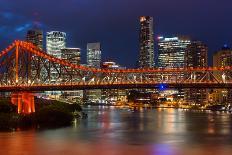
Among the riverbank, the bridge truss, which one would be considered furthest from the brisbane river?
the bridge truss

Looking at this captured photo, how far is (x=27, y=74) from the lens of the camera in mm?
84625

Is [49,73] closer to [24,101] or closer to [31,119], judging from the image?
[24,101]

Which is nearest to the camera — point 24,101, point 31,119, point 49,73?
point 31,119

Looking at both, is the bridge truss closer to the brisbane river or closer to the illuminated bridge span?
the illuminated bridge span

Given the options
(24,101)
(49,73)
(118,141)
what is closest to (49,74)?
(49,73)

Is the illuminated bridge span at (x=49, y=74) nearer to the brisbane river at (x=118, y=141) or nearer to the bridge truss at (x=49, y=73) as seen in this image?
the bridge truss at (x=49, y=73)

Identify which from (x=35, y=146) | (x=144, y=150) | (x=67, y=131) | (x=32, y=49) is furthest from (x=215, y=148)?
(x=32, y=49)

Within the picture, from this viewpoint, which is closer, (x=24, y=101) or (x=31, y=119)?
(x=31, y=119)

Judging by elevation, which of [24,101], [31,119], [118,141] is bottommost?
[118,141]

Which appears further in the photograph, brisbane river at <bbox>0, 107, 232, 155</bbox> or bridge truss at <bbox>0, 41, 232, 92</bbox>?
bridge truss at <bbox>0, 41, 232, 92</bbox>

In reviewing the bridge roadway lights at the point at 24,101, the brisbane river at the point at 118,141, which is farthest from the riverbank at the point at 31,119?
the brisbane river at the point at 118,141

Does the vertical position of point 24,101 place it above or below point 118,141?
above

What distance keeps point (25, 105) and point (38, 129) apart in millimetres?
13384

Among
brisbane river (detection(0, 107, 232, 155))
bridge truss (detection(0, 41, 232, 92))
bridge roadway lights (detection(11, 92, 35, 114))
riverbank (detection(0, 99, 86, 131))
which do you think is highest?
bridge truss (detection(0, 41, 232, 92))
